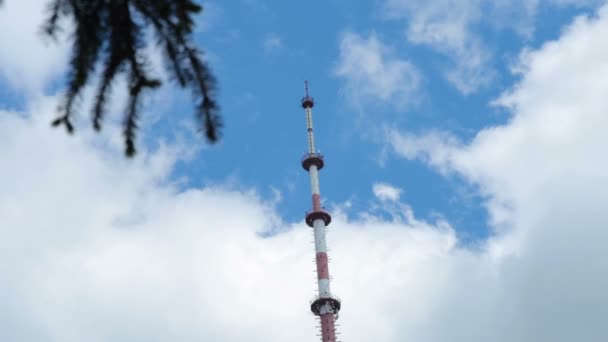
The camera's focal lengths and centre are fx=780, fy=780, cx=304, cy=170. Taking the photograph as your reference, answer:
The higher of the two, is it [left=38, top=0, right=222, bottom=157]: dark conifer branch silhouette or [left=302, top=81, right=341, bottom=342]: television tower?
[left=302, top=81, right=341, bottom=342]: television tower

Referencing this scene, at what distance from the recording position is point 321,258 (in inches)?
2712

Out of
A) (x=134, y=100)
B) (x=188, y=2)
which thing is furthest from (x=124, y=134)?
(x=188, y=2)

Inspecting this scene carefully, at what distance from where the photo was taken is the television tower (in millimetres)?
66688

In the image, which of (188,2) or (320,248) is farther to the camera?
(320,248)

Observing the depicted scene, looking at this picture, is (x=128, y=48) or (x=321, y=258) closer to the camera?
(x=128, y=48)

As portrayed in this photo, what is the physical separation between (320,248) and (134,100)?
64.8 m

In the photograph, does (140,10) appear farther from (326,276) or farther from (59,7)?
(326,276)

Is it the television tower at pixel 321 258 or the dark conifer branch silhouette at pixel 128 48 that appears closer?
the dark conifer branch silhouette at pixel 128 48

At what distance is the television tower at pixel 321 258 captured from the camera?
219 feet

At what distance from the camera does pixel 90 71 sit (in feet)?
17.1

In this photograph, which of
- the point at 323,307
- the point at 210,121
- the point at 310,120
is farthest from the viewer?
the point at 310,120

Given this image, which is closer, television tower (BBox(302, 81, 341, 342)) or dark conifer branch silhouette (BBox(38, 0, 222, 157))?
dark conifer branch silhouette (BBox(38, 0, 222, 157))

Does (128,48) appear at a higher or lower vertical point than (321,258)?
lower

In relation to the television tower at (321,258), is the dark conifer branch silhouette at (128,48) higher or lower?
lower
